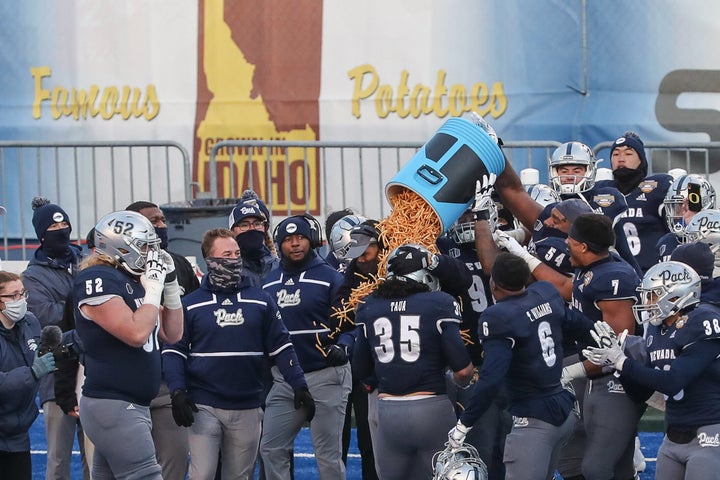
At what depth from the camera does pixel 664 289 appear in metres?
6.29

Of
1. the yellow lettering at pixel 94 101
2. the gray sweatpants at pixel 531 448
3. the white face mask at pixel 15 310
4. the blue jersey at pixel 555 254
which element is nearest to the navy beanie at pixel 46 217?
the white face mask at pixel 15 310

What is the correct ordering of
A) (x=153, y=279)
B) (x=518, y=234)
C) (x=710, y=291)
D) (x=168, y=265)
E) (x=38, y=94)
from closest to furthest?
(x=153, y=279) < (x=168, y=265) < (x=710, y=291) < (x=518, y=234) < (x=38, y=94)

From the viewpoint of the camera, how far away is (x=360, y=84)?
11.9 metres

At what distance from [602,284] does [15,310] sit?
3316mm

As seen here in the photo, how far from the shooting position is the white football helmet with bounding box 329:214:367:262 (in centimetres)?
845

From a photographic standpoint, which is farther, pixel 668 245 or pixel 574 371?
pixel 668 245

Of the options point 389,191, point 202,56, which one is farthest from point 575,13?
point 389,191

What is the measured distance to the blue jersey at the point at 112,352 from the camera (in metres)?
6.42

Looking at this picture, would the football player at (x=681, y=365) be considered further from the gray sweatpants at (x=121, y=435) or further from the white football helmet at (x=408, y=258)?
the gray sweatpants at (x=121, y=435)

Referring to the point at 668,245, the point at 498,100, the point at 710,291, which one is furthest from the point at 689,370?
the point at 498,100

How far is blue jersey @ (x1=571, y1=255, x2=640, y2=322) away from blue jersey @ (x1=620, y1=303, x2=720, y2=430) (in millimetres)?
587

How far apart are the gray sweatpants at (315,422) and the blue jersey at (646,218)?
2.39m

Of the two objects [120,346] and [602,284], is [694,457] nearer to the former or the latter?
[602,284]

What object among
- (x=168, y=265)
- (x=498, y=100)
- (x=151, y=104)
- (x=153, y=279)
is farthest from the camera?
(x=151, y=104)
